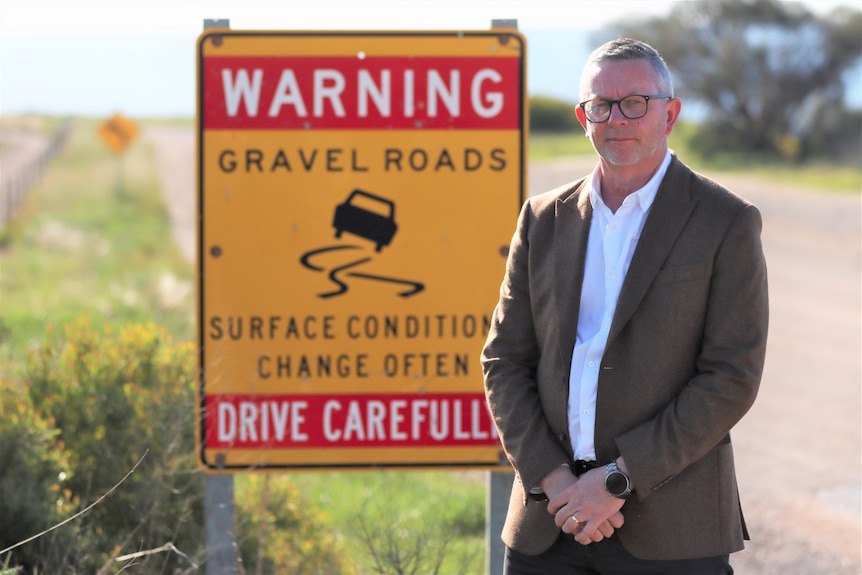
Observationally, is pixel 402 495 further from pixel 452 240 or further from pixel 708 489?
pixel 708 489

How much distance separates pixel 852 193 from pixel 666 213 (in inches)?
876

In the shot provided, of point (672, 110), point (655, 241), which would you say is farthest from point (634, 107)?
point (655, 241)

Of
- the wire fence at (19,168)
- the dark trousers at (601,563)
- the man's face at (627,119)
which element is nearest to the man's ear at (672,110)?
the man's face at (627,119)

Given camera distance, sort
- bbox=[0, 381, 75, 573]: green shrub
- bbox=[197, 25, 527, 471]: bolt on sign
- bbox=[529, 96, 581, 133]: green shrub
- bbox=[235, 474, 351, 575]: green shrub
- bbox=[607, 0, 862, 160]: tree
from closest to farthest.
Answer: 1. bbox=[197, 25, 527, 471]: bolt on sign
2. bbox=[0, 381, 75, 573]: green shrub
3. bbox=[235, 474, 351, 575]: green shrub
4. bbox=[607, 0, 862, 160]: tree
5. bbox=[529, 96, 581, 133]: green shrub

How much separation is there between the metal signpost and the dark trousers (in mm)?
1074

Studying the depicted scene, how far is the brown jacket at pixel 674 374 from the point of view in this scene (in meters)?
2.53

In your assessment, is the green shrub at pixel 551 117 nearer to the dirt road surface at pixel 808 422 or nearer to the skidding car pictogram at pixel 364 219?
the dirt road surface at pixel 808 422

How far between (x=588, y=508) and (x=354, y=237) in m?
1.47

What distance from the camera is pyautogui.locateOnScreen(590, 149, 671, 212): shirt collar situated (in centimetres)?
267

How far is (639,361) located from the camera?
2582 mm

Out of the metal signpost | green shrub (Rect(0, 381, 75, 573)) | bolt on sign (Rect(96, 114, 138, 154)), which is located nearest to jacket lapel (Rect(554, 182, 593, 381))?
the metal signpost

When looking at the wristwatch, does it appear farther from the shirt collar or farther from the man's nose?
the man's nose

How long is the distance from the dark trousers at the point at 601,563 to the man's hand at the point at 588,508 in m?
0.05

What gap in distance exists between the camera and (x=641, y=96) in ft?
8.55
